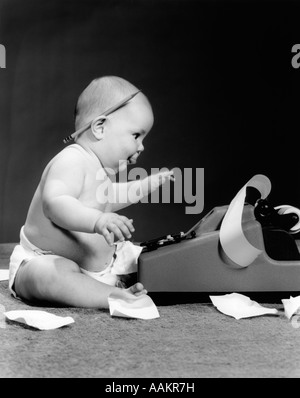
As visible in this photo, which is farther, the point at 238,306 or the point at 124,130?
the point at 124,130

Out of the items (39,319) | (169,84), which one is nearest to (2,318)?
(39,319)

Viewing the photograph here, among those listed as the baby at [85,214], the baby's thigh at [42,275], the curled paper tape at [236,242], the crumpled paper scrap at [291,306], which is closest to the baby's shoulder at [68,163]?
the baby at [85,214]

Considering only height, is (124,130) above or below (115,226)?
above

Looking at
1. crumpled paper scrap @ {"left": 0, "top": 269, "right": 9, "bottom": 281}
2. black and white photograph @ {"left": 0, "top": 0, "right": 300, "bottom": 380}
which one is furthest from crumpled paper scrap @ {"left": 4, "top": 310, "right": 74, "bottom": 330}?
crumpled paper scrap @ {"left": 0, "top": 269, "right": 9, "bottom": 281}

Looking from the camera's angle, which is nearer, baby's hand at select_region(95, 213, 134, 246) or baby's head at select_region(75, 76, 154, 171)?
baby's hand at select_region(95, 213, 134, 246)

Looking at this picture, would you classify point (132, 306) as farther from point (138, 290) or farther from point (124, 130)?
point (124, 130)

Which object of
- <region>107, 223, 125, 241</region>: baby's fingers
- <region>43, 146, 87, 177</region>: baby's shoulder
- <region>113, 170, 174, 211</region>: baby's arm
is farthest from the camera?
<region>113, 170, 174, 211</region>: baby's arm

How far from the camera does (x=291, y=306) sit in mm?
745

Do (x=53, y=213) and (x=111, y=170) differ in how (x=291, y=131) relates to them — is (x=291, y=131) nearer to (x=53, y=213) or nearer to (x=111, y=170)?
(x=111, y=170)

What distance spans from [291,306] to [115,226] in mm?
258

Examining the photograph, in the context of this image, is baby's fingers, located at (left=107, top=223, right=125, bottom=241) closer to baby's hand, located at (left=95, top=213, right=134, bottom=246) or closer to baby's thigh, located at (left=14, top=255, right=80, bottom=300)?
baby's hand, located at (left=95, top=213, right=134, bottom=246)

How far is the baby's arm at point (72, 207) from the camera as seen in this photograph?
0.72 meters

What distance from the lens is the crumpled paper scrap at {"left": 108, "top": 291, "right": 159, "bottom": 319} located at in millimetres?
720

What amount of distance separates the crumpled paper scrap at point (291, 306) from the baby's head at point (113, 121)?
0.34m
